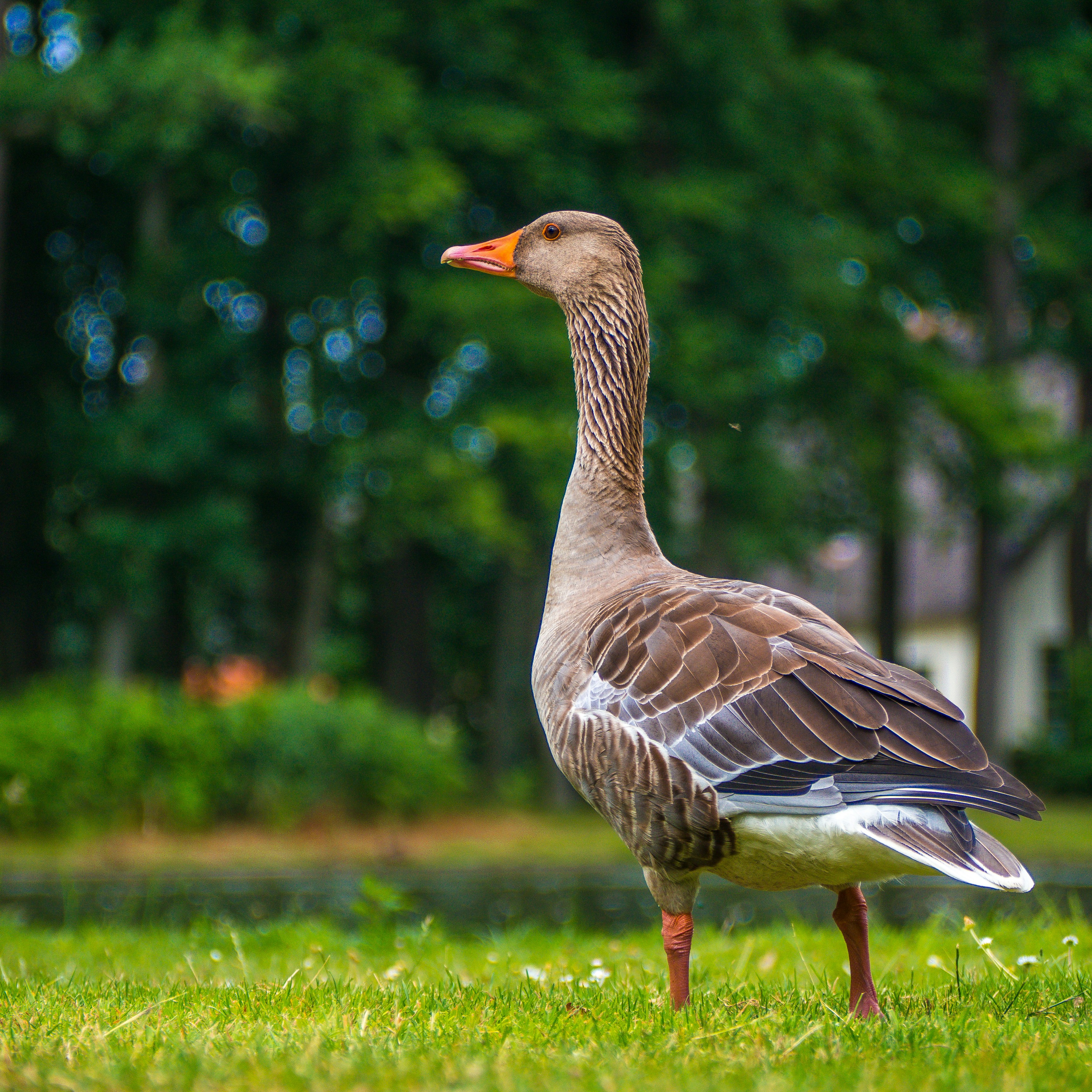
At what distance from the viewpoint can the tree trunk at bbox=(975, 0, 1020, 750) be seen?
22.8m

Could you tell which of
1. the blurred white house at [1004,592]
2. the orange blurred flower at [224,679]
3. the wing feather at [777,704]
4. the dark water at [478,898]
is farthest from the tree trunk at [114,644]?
the wing feather at [777,704]

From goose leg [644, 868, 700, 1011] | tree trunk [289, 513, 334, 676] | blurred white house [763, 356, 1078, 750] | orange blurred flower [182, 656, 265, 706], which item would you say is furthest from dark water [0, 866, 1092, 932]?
blurred white house [763, 356, 1078, 750]

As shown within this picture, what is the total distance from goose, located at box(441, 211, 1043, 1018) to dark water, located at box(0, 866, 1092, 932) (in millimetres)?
3466

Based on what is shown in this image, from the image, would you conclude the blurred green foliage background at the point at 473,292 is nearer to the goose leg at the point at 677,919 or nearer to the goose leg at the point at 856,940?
the goose leg at the point at 677,919

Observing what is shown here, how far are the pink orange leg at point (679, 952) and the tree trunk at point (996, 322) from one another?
63.9ft

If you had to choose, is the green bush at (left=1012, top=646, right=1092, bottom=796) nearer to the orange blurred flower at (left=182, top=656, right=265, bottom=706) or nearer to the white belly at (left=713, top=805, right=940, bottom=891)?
the orange blurred flower at (left=182, top=656, right=265, bottom=706)

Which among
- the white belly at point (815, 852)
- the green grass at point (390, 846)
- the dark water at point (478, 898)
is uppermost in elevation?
the white belly at point (815, 852)

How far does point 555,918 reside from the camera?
10.2 metres

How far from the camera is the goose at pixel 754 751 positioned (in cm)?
338

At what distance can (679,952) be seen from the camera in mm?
3957

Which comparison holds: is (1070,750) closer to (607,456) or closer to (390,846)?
(390,846)

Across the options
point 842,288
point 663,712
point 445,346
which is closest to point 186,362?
point 445,346

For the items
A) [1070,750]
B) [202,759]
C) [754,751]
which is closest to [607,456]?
[754,751]

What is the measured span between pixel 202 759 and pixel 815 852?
44.2 feet
